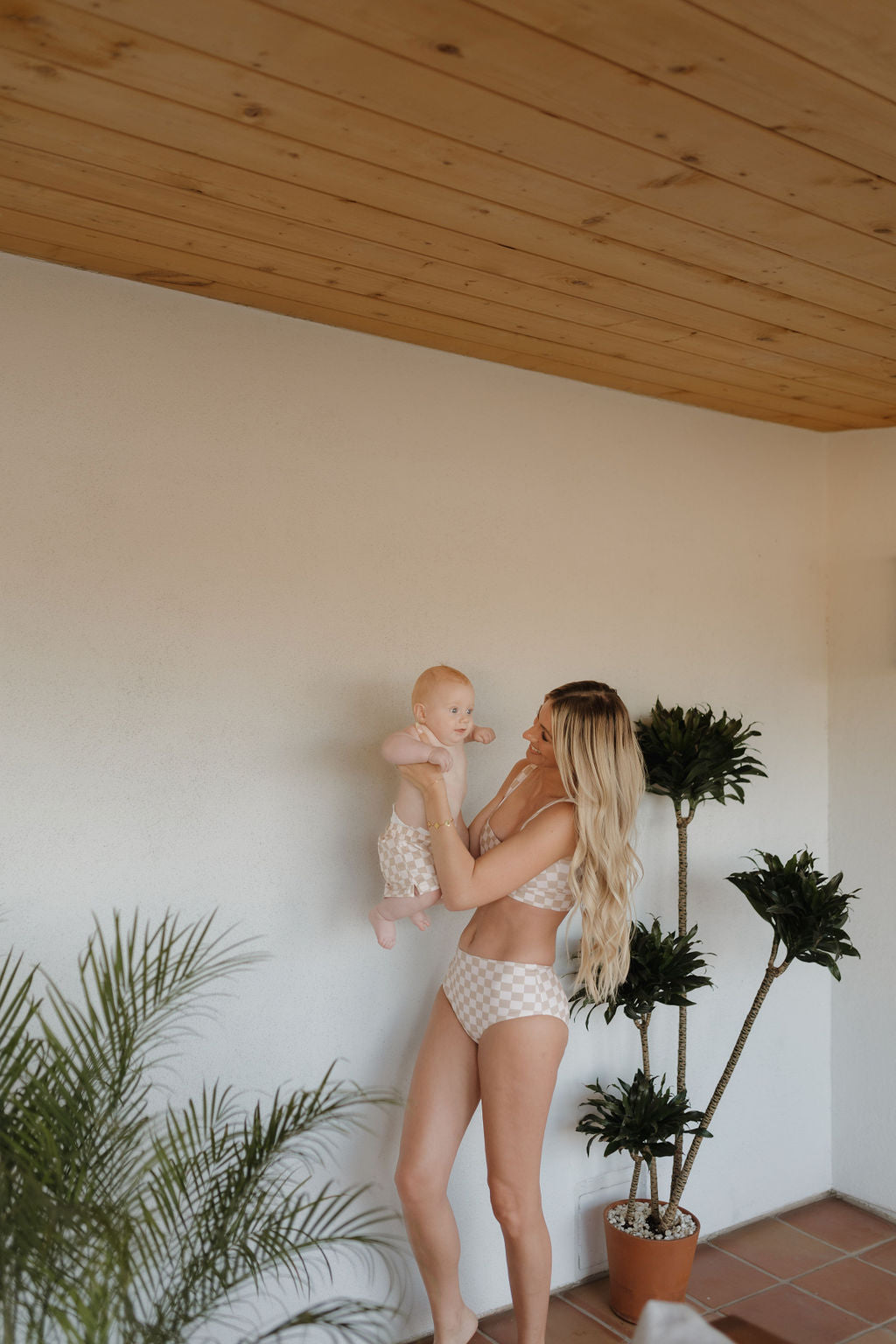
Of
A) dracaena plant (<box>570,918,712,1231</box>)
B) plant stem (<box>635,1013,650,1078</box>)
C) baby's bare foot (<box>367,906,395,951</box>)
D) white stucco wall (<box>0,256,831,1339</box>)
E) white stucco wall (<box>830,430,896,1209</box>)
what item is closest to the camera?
white stucco wall (<box>0,256,831,1339</box>)

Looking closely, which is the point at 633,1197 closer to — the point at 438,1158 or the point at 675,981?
the point at 675,981

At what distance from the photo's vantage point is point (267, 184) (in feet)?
6.67

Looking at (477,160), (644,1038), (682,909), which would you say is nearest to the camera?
(477,160)

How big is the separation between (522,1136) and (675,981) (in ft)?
2.27

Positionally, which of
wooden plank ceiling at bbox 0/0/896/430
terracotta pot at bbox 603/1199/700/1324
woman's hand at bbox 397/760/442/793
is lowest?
terracotta pot at bbox 603/1199/700/1324

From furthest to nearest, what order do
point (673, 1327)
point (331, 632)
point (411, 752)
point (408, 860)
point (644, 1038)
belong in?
point (644, 1038) < point (331, 632) < point (408, 860) < point (411, 752) < point (673, 1327)

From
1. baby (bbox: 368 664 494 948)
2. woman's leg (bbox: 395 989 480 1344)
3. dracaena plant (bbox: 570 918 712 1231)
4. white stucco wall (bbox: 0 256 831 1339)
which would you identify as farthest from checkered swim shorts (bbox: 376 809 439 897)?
dracaena plant (bbox: 570 918 712 1231)

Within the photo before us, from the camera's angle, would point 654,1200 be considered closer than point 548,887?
No

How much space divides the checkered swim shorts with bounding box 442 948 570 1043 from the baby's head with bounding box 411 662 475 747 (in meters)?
0.58

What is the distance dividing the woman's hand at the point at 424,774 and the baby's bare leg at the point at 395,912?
11.6 inches

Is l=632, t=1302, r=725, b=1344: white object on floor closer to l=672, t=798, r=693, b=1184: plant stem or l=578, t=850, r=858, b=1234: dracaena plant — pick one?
l=578, t=850, r=858, b=1234: dracaena plant

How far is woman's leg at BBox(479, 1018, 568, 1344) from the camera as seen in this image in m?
2.67

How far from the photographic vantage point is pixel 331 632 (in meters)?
Result: 2.96

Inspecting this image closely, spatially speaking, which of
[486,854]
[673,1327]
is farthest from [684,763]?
[673,1327]
